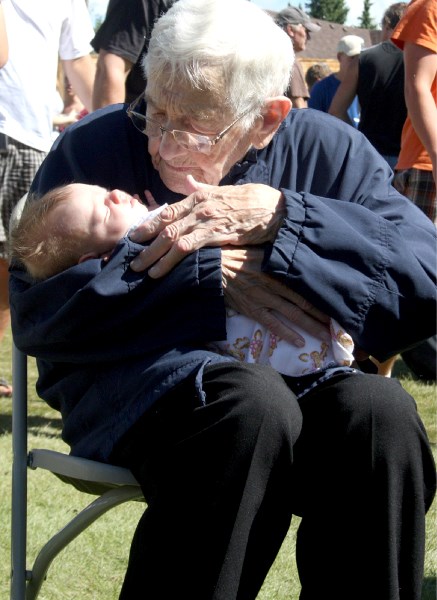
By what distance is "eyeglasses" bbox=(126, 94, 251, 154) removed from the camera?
218 cm

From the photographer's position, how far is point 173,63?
213 cm

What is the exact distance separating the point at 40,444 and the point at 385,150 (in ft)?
9.07

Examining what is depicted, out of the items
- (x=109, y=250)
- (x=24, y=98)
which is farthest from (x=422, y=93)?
(x=109, y=250)

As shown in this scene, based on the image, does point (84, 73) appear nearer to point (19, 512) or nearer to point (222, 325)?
point (19, 512)

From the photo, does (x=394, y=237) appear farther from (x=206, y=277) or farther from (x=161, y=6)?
(x=161, y=6)

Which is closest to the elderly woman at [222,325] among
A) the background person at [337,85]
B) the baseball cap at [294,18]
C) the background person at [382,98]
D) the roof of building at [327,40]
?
the background person at [382,98]

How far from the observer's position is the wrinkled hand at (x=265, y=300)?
1965 millimetres

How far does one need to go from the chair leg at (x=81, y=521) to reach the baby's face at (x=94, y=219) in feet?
1.68

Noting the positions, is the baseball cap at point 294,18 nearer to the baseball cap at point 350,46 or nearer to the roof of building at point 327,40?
the baseball cap at point 350,46

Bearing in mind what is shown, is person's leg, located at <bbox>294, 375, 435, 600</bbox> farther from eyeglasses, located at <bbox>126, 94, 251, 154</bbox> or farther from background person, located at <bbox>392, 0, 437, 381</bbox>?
background person, located at <bbox>392, 0, 437, 381</bbox>

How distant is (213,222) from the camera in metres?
1.99

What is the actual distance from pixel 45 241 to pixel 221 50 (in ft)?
1.96

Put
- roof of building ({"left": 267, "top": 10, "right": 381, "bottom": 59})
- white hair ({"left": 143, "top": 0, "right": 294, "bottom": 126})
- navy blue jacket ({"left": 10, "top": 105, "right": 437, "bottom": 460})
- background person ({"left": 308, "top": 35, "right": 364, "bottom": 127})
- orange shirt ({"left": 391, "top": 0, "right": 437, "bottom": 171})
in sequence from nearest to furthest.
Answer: navy blue jacket ({"left": 10, "top": 105, "right": 437, "bottom": 460}), white hair ({"left": 143, "top": 0, "right": 294, "bottom": 126}), orange shirt ({"left": 391, "top": 0, "right": 437, "bottom": 171}), background person ({"left": 308, "top": 35, "right": 364, "bottom": 127}), roof of building ({"left": 267, "top": 10, "right": 381, "bottom": 59})

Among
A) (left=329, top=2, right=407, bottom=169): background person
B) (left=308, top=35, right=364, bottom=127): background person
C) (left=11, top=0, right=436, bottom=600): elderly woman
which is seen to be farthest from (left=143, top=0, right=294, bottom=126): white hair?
(left=308, top=35, right=364, bottom=127): background person
